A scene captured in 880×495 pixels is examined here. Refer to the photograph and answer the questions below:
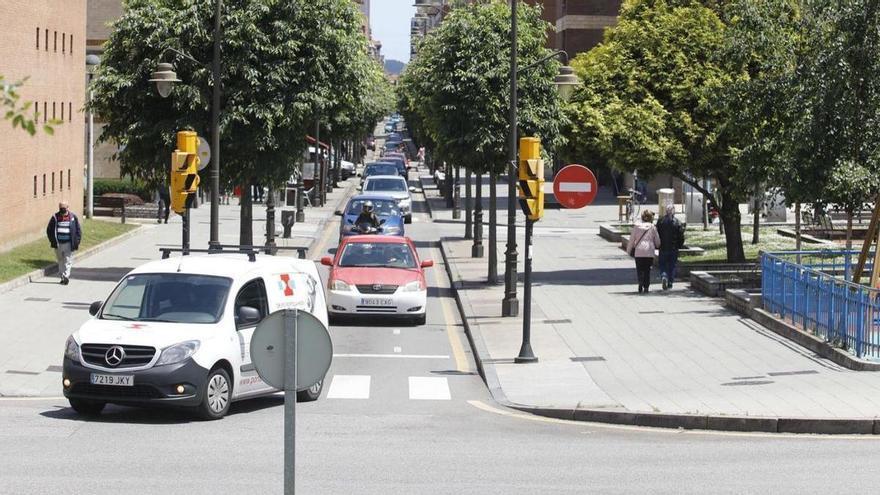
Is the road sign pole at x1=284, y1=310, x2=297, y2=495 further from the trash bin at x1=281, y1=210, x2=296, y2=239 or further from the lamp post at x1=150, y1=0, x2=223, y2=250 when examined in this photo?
the trash bin at x1=281, y1=210, x2=296, y2=239

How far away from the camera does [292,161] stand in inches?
1359

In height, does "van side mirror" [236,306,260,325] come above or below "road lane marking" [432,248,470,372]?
above

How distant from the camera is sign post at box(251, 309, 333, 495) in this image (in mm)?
8938

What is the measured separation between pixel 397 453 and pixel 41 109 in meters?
29.7

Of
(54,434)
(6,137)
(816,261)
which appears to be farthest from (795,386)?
(6,137)

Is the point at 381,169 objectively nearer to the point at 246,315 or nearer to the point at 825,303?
the point at 825,303

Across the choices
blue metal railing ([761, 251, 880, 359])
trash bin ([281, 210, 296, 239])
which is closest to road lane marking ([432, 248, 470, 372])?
blue metal railing ([761, 251, 880, 359])

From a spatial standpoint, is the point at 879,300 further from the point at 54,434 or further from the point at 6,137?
the point at 6,137

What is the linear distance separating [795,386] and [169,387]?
7.80 m

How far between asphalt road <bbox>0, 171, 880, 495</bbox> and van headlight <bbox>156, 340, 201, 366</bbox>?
709mm

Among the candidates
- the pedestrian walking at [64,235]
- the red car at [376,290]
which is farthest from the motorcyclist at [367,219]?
the red car at [376,290]

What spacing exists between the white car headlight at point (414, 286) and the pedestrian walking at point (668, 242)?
608 cm

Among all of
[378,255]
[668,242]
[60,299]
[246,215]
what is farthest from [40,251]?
[668,242]

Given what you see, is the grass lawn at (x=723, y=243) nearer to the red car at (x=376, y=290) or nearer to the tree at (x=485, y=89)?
the tree at (x=485, y=89)
